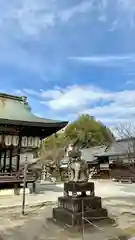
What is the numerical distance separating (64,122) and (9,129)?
395 cm

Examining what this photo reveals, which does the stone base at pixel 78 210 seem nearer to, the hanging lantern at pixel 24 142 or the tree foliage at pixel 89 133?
the hanging lantern at pixel 24 142

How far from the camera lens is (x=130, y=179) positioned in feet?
112

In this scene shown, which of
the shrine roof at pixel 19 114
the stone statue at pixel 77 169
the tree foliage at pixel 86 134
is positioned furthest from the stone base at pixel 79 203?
the tree foliage at pixel 86 134

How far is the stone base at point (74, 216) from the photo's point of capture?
8953 mm

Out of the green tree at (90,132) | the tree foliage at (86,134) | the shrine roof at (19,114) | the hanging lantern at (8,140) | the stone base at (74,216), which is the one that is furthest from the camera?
the green tree at (90,132)

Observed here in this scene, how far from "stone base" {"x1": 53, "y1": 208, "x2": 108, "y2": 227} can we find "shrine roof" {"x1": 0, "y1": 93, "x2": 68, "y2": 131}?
8526mm

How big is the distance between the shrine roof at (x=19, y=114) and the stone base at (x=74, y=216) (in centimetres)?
853

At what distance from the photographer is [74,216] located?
8.95 m

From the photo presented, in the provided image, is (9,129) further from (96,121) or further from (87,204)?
(96,121)

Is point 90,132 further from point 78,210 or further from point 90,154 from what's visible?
point 78,210

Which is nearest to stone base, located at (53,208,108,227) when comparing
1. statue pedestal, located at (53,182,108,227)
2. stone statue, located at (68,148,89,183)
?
Answer: statue pedestal, located at (53,182,108,227)

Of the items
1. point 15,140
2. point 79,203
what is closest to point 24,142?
point 15,140

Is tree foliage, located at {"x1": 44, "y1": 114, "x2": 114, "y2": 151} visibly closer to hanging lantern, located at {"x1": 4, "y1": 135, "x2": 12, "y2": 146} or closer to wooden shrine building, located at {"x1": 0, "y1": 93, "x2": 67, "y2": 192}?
wooden shrine building, located at {"x1": 0, "y1": 93, "x2": 67, "y2": 192}

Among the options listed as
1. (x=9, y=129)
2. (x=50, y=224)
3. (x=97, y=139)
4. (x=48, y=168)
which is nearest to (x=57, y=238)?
(x=50, y=224)
